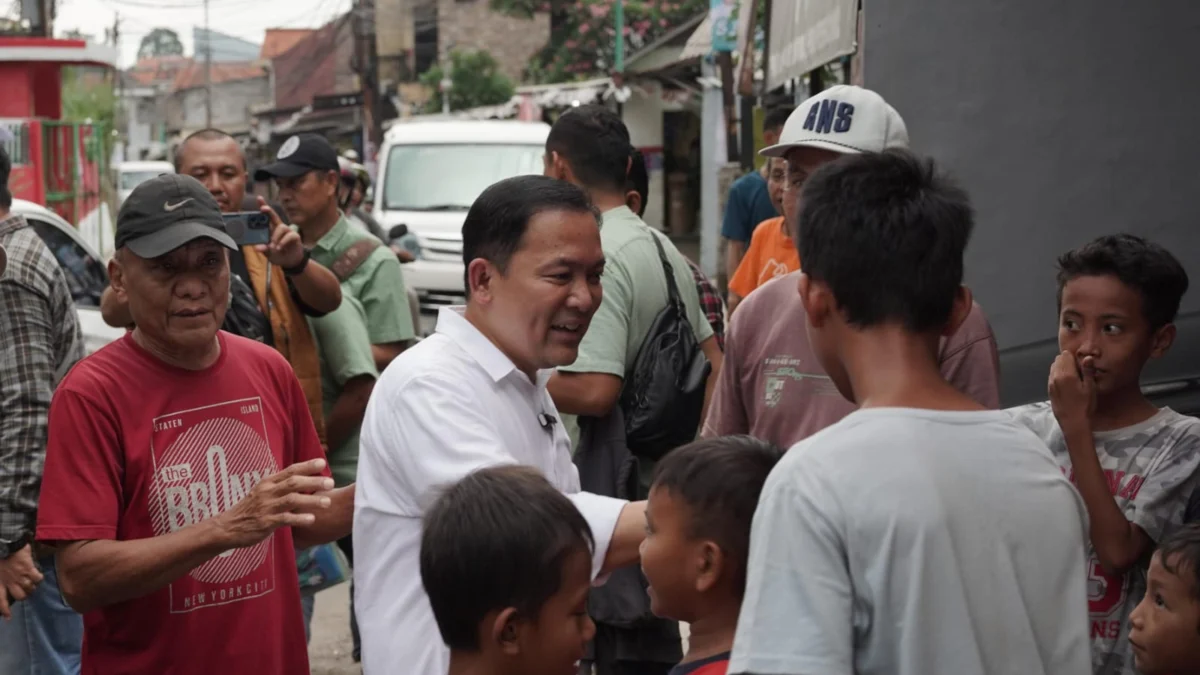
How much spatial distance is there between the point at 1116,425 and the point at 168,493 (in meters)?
2.16

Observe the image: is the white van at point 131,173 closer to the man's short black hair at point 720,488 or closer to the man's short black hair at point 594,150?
the man's short black hair at point 594,150

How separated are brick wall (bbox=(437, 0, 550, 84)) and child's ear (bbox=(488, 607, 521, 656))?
154 feet

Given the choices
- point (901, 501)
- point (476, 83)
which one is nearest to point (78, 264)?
point (901, 501)

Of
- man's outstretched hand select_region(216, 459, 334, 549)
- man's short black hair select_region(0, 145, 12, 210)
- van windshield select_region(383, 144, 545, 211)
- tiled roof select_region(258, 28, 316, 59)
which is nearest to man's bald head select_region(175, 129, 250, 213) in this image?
man's short black hair select_region(0, 145, 12, 210)

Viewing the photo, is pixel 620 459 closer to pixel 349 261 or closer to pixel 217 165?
pixel 349 261

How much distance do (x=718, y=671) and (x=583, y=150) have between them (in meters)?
2.23

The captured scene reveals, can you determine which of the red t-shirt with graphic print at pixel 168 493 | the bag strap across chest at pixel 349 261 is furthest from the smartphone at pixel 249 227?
the red t-shirt with graphic print at pixel 168 493

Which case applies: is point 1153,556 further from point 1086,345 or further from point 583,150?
point 583,150

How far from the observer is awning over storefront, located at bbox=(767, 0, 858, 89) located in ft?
19.9

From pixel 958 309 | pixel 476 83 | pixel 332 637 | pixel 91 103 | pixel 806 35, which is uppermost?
pixel 476 83

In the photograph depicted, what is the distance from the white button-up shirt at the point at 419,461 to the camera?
2.70 metres

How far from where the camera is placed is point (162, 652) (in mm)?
3180

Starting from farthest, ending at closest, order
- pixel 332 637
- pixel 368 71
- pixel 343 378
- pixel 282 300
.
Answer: pixel 368 71
pixel 332 637
pixel 343 378
pixel 282 300

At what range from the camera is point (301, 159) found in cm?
561
